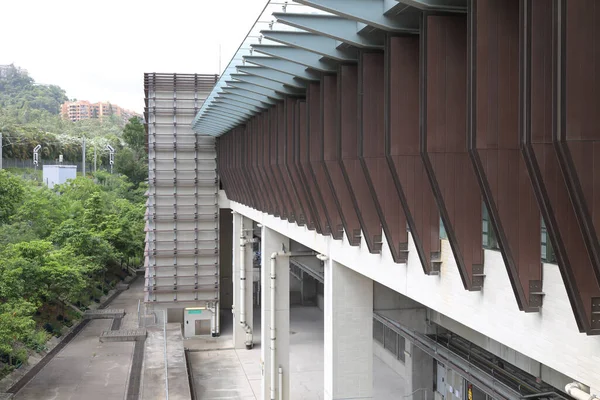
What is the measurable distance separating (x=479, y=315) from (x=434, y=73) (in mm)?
2991

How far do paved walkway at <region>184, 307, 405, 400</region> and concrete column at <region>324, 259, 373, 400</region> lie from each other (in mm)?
9383

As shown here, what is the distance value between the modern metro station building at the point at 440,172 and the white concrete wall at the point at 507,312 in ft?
0.08

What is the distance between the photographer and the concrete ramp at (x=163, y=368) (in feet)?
79.9

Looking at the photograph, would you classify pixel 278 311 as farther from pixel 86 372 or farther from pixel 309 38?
pixel 309 38

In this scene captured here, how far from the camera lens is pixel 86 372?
30.2m

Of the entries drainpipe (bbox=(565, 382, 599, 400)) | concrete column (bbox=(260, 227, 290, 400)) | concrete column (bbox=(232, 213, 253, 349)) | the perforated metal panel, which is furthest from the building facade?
drainpipe (bbox=(565, 382, 599, 400))

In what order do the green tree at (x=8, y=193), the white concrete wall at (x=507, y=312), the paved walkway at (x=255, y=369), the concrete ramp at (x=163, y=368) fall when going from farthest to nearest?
the green tree at (x=8, y=193) → the paved walkway at (x=255, y=369) → the concrete ramp at (x=163, y=368) → the white concrete wall at (x=507, y=312)

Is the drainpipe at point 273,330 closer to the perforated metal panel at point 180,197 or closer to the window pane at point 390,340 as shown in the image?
the window pane at point 390,340

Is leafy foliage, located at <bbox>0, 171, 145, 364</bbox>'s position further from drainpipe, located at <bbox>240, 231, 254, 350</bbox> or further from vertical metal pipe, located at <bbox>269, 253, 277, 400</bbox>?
vertical metal pipe, located at <bbox>269, 253, 277, 400</bbox>

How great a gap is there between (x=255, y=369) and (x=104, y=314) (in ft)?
53.7

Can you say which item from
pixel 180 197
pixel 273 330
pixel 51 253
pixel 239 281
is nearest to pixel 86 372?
pixel 239 281

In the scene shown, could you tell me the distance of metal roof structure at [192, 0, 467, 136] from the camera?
25.5 feet

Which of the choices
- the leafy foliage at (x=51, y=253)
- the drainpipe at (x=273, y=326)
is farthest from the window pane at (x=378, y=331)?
the leafy foliage at (x=51, y=253)

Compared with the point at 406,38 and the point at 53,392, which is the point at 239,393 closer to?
the point at 53,392
